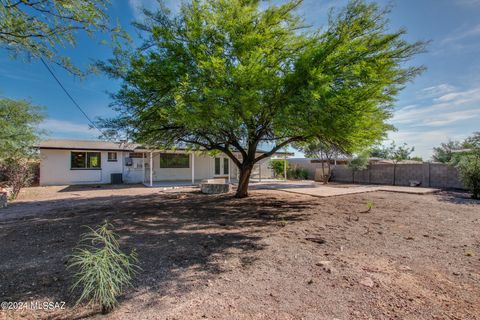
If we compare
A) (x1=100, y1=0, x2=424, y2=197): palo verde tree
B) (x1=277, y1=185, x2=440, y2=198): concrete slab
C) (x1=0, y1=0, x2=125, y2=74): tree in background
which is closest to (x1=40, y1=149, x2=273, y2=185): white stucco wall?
(x1=277, y1=185, x2=440, y2=198): concrete slab

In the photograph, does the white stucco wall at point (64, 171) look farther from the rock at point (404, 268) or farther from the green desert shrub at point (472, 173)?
the green desert shrub at point (472, 173)

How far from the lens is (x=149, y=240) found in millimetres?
4824

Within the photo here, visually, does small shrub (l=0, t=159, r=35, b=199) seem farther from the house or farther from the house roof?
the house roof

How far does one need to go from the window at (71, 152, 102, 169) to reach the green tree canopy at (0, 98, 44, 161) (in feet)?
10.1

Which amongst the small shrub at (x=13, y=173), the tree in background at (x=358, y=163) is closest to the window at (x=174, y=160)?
the small shrub at (x=13, y=173)

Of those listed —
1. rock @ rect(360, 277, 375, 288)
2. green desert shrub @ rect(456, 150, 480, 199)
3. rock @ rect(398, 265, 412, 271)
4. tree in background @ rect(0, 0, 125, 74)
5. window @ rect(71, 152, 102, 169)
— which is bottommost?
rock @ rect(398, 265, 412, 271)

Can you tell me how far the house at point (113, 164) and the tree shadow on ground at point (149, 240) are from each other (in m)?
8.09

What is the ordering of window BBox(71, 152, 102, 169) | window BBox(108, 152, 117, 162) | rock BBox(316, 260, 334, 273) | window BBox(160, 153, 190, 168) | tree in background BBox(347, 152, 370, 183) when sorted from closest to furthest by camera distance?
rock BBox(316, 260, 334, 273)
window BBox(71, 152, 102, 169)
window BBox(108, 152, 117, 162)
tree in background BBox(347, 152, 370, 183)
window BBox(160, 153, 190, 168)

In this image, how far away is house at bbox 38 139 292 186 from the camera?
16438 mm

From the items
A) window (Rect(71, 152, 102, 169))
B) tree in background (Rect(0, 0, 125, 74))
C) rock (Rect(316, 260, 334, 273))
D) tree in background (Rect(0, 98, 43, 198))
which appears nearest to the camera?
tree in background (Rect(0, 0, 125, 74))

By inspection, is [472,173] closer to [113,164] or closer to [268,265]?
[268,265]

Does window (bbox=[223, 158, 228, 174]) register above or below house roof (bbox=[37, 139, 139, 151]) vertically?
below

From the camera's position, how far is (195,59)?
6680mm

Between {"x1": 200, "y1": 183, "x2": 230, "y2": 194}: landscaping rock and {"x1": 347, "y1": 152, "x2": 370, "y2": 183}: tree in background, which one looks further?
{"x1": 347, "y1": 152, "x2": 370, "y2": 183}: tree in background
